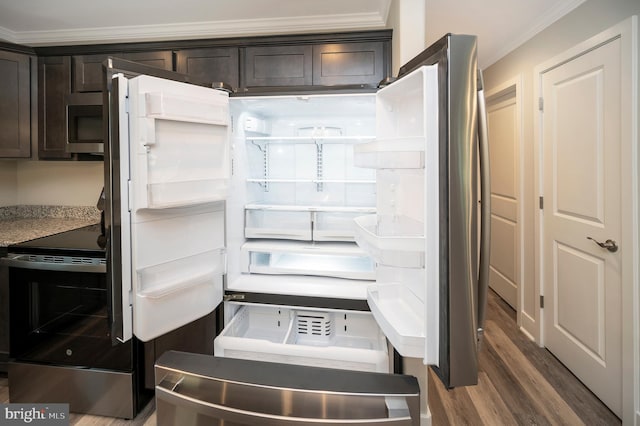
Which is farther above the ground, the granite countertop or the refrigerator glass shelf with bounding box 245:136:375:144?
the refrigerator glass shelf with bounding box 245:136:375:144

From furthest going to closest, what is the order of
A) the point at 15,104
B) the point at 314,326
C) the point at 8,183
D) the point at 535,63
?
the point at 8,183 → the point at 535,63 → the point at 15,104 → the point at 314,326

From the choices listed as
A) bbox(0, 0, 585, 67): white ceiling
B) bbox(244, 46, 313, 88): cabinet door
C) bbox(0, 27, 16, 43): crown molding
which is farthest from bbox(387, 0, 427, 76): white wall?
bbox(0, 27, 16, 43): crown molding

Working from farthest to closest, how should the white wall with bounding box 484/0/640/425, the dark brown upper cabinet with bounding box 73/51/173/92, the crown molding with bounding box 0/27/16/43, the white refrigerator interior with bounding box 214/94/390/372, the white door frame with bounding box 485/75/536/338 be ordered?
the white door frame with bounding box 485/75/536/338 → the crown molding with bounding box 0/27/16/43 → the dark brown upper cabinet with bounding box 73/51/173/92 → the white wall with bounding box 484/0/640/425 → the white refrigerator interior with bounding box 214/94/390/372

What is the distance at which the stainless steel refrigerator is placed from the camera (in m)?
0.87

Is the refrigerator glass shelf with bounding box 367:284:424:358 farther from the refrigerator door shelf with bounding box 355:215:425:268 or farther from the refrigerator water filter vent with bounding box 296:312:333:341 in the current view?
the refrigerator water filter vent with bounding box 296:312:333:341

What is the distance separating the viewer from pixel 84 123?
221cm

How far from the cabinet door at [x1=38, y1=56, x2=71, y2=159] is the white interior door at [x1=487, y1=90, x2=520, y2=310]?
3.54 m

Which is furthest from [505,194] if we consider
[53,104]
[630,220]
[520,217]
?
[53,104]

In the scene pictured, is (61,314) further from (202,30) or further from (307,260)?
(202,30)

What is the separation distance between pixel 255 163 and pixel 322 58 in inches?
30.8

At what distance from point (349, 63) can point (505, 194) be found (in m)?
2.18

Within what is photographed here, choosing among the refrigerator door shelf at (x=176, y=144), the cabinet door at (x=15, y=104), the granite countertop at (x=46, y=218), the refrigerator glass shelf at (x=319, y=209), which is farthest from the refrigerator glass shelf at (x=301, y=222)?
the cabinet door at (x=15, y=104)

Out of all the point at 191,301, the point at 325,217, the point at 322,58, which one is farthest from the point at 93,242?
the point at 322,58

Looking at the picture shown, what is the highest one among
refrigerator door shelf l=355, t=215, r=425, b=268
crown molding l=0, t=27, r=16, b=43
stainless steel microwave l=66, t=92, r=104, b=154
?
crown molding l=0, t=27, r=16, b=43
